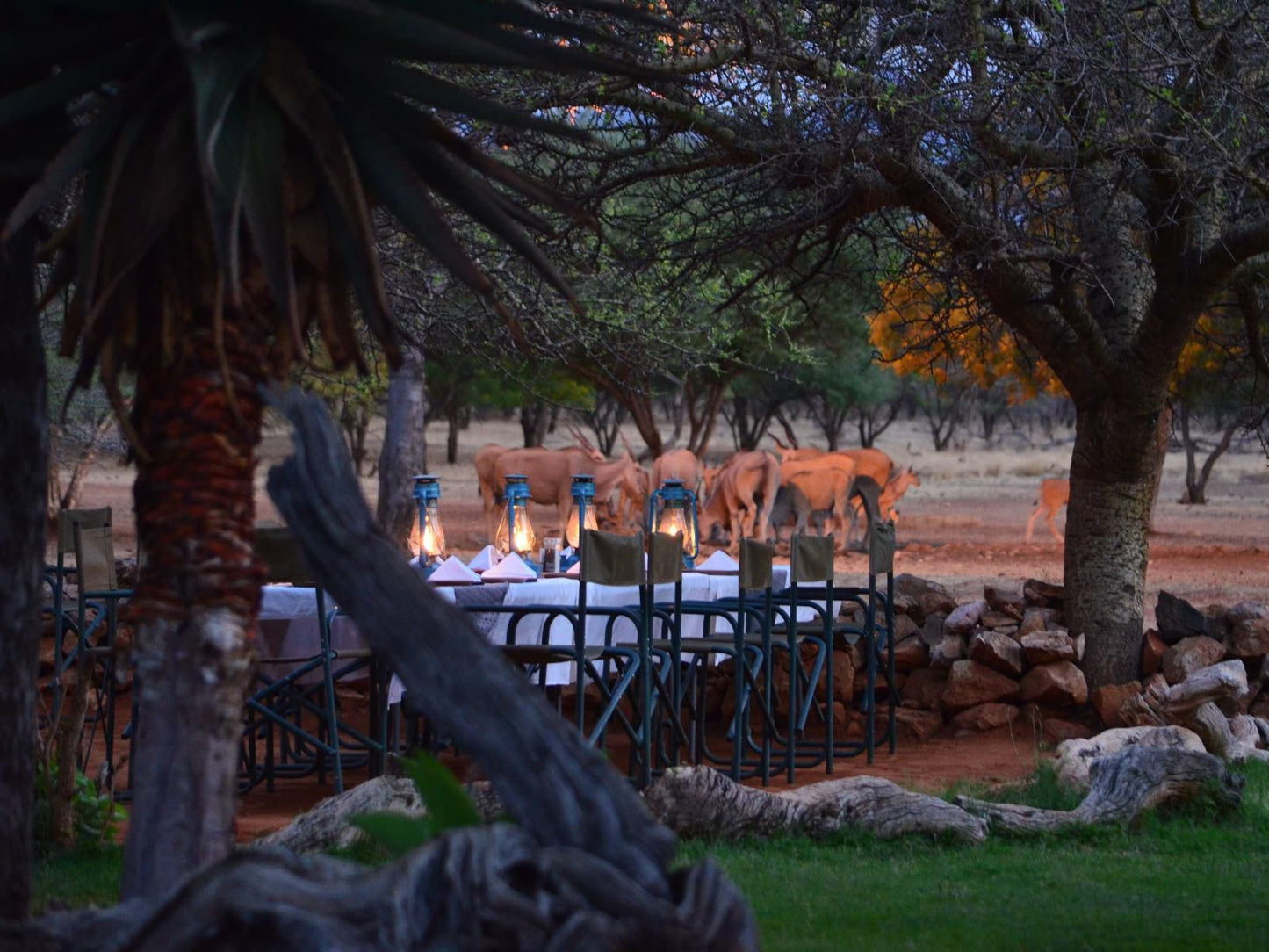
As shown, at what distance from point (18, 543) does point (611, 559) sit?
3319mm

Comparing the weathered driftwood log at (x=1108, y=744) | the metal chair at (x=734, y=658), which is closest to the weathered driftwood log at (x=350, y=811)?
the metal chair at (x=734, y=658)

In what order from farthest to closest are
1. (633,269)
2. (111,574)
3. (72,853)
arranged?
(633,269), (111,574), (72,853)

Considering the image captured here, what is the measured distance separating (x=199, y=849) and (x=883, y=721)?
7132 mm

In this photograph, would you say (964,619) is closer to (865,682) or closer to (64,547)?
(865,682)

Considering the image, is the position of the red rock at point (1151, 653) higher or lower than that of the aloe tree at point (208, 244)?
lower

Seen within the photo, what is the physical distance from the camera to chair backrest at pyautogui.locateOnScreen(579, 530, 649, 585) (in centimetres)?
646

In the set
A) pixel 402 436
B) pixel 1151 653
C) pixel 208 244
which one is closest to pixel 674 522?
pixel 1151 653

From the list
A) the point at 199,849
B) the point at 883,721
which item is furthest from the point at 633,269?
the point at 199,849

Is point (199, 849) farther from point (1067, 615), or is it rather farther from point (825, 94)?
point (1067, 615)

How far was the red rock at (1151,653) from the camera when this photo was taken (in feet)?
30.7

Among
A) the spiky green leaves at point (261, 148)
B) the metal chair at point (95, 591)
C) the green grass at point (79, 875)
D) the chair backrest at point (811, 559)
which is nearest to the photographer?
the spiky green leaves at point (261, 148)

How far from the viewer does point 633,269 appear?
9.46 m

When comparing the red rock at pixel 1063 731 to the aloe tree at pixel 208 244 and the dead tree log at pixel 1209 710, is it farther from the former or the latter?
the aloe tree at pixel 208 244

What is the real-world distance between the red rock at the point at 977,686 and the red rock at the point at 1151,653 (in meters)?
0.77
